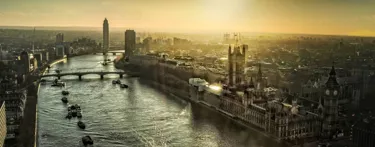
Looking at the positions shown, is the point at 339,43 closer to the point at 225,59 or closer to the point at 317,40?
the point at 317,40

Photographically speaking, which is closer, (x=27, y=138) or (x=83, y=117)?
(x=27, y=138)

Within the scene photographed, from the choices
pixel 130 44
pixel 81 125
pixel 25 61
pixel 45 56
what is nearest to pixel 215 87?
pixel 81 125

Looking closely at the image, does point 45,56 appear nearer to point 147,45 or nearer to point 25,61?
point 25,61

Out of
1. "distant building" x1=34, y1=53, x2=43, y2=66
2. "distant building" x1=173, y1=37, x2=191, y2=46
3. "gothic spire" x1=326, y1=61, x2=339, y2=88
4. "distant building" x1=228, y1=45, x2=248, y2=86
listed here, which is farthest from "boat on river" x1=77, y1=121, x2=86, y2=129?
"distant building" x1=34, y1=53, x2=43, y2=66

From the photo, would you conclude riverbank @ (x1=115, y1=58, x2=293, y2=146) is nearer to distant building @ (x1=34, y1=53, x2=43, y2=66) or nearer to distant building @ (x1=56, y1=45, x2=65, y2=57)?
distant building @ (x1=34, y1=53, x2=43, y2=66)

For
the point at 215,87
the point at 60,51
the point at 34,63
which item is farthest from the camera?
the point at 60,51

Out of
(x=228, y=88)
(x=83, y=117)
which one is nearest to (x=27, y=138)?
(x=83, y=117)

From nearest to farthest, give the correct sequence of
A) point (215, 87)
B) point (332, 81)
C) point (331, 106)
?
point (331, 106), point (332, 81), point (215, 87)
